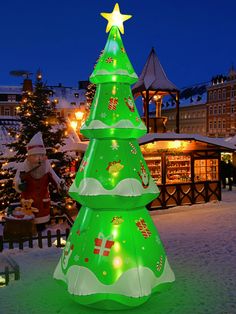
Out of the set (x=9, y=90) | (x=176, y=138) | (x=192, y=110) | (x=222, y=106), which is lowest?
(x=176, y=138)

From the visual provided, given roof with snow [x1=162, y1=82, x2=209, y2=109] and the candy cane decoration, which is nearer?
the candy cane decoration

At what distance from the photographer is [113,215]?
633cm

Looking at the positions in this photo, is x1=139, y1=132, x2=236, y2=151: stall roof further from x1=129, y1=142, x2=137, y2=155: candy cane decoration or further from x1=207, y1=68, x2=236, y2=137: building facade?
x1=207, y1=68, x2=236, y2=137: building facade

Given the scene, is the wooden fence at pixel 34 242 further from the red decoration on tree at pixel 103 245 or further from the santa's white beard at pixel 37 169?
the red decoration on tree at pixel 103 245

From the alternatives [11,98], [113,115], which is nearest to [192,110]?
[11,98]

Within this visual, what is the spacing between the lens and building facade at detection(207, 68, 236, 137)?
54.3 meters

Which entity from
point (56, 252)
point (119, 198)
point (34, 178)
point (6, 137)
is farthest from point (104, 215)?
point (6, 137)

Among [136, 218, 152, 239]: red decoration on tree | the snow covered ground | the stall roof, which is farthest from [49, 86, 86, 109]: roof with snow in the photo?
[136, 218, 152, 239]: red decoration on tree

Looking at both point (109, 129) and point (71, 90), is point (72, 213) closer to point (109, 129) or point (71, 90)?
point (109, 129)

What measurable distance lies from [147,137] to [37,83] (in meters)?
4.30

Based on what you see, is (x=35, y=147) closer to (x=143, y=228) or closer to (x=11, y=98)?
Result: (x=143, y=228)

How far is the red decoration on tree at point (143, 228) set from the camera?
21.0 feet

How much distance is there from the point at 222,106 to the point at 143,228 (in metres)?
52.2

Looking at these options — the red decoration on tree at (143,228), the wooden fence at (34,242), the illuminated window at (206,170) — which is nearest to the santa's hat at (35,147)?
the wooden fence at (34,242)
